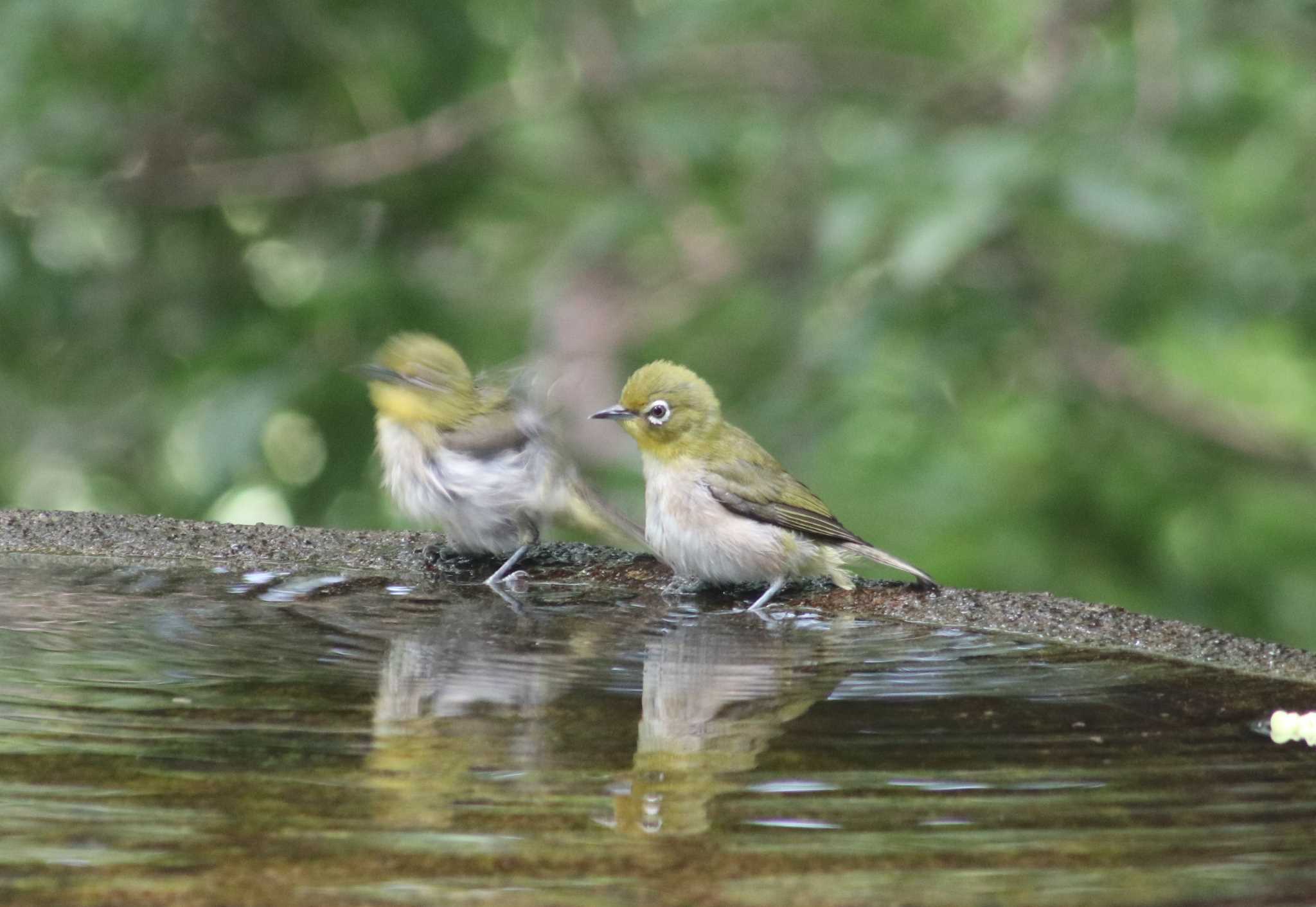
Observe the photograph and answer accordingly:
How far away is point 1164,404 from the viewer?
247 inches

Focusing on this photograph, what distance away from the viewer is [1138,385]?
20.5ft

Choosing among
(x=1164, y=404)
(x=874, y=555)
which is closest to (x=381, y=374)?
(x=874, y=555)

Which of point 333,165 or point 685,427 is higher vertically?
point 333,165

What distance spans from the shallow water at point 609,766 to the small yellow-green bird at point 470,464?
2.41 feet

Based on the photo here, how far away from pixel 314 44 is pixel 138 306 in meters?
1.30

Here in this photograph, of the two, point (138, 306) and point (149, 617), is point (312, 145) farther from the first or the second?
point (149, 617)

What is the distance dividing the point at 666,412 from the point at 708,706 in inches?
77.7

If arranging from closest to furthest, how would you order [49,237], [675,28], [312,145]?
[675,28]
[49,237]
[312,145]

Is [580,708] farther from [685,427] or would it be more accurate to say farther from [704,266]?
[704,266]

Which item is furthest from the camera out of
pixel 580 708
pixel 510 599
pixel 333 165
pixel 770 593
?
pixel 333 165

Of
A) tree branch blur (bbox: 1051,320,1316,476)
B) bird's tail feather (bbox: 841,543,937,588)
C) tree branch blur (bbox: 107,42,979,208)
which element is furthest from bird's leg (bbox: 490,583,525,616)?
tree branch blur (bbox: 107,42,979,208)

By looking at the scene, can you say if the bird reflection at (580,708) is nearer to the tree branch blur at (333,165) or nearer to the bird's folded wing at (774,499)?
the bird's folded wing at (774,499)

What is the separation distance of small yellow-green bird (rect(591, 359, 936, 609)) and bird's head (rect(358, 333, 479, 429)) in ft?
1.40

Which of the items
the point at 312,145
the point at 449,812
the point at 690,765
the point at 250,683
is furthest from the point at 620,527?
the point at 312,145
